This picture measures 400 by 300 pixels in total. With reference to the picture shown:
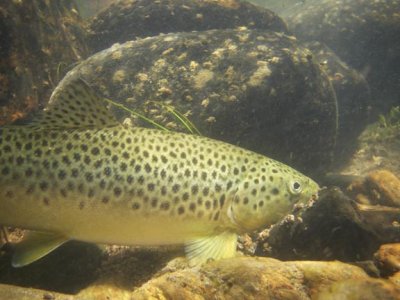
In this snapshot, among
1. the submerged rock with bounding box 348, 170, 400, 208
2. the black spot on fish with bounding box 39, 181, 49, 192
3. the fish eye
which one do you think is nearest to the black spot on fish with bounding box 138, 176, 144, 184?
the black spot on fish with bounding box 39, 181, 49, 192

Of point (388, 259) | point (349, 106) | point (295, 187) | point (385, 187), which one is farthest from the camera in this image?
point (349, 106)

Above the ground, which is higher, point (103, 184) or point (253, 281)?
point (103, 184)

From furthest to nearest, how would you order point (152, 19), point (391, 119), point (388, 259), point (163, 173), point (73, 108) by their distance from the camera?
point (391, 119) < point (152, 19) < point (73, 108) < point (163, 173) < point (388, 259)

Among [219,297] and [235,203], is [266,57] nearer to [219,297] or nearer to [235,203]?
[235,203]

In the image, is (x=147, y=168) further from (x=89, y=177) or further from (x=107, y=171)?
(x=89, y=177)

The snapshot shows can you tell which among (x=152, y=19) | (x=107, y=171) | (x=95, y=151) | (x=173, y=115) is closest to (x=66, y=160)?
(x=95, y=151)

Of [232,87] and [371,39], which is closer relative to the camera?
[232,87]
